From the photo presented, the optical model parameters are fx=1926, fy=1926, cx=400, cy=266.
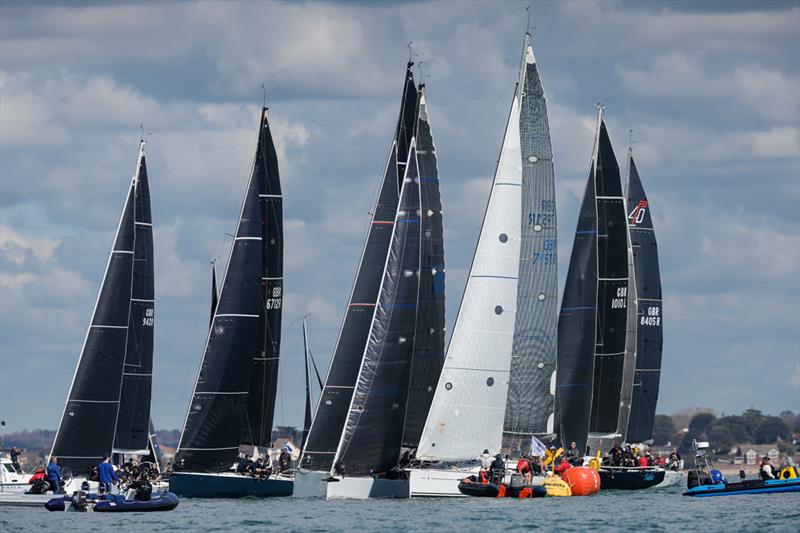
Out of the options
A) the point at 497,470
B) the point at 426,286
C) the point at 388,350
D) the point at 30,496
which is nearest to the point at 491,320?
the point at 426,286

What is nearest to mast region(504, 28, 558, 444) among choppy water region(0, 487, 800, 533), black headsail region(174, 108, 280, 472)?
choppy water region(0, 487, 800, 533)

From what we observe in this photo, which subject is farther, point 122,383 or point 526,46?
point 122,383

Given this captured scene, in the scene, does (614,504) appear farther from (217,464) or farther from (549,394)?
(217,464)

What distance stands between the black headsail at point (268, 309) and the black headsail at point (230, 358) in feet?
2.65

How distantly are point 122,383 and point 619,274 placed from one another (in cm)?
2197

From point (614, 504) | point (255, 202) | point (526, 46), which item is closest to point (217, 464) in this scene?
point (255, 202)

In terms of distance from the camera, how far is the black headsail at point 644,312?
88.4 meters

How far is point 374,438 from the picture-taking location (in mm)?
67875

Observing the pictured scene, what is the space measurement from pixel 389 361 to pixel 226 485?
27.0 feet

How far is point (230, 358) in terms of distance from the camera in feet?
238

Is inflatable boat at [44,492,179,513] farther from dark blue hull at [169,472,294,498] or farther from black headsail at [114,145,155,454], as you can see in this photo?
black headsail at [114,145,155,454]

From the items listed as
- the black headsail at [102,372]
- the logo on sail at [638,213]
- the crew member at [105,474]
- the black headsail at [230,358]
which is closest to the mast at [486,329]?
the black headsail at [230,358]

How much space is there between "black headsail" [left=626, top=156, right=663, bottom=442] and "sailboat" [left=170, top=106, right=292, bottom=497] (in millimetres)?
20185

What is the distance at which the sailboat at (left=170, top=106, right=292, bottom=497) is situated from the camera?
7175 cm
